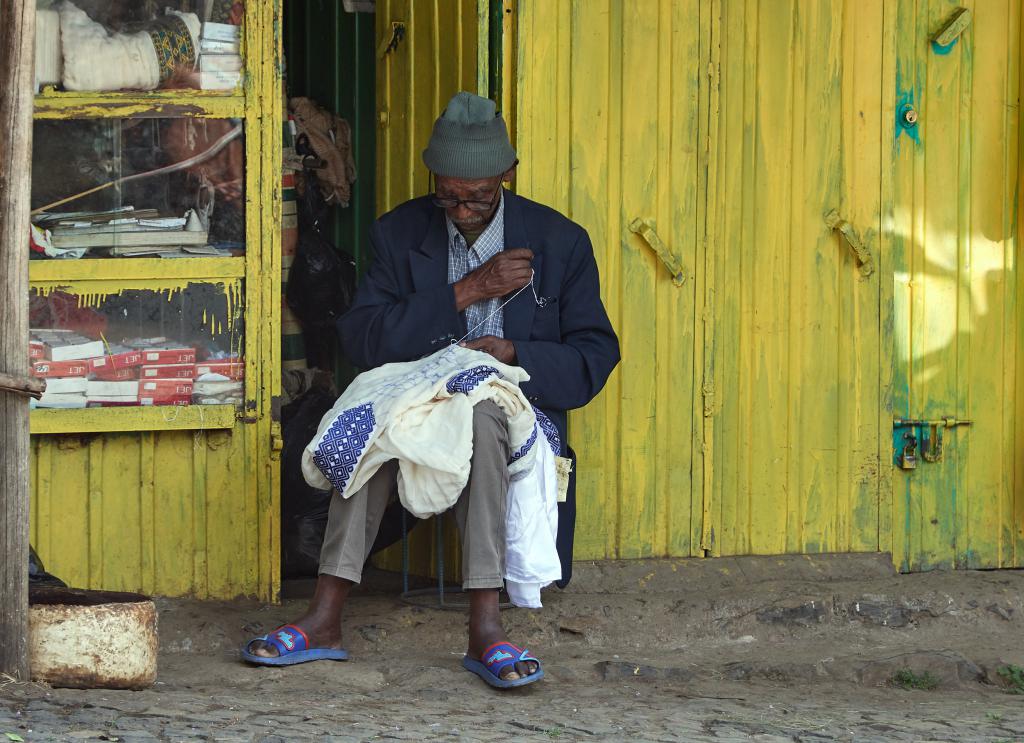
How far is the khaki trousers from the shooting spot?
4.04 meters

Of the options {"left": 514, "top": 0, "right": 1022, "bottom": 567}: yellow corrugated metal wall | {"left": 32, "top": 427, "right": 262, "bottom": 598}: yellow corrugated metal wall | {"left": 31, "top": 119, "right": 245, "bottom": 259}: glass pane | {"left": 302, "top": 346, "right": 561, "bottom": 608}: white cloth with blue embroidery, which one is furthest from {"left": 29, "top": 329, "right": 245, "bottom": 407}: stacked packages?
{"left": 514, "top": 0, "right": 1022, "bottom": 567}: yellow corrugated metal wall

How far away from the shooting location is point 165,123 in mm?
4484

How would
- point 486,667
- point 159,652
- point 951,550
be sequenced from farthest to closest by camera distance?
point 951,550, point 159,652, point 486,667

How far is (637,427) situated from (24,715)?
7.74 ft

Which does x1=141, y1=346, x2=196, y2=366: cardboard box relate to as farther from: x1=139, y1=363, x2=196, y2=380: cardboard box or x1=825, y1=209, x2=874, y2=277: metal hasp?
x1=825, y1=209, x2=874, y2=277: metal hasp

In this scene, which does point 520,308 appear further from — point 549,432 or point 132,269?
point 132,269

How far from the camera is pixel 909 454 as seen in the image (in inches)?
206

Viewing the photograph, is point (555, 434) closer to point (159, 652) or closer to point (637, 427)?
point (637, 427)

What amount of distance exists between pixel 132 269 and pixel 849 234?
2419 millimetres

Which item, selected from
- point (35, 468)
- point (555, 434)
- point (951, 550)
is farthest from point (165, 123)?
point (951, 550)

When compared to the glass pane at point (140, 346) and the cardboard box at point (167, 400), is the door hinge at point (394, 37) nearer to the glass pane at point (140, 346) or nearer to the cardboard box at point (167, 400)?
the glass pane at point (140, 346)

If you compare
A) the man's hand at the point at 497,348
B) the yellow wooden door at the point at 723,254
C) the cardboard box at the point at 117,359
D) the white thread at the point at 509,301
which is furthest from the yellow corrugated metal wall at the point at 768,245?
the cardboard box at the point at 117,359

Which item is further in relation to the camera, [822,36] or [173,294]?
[822,36]

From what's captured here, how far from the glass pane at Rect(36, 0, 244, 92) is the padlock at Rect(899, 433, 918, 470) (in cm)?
264
